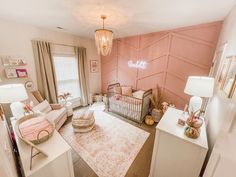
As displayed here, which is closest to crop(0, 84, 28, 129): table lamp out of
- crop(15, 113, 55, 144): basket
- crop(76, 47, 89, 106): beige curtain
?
crop(15, 113, 55, 144): basket

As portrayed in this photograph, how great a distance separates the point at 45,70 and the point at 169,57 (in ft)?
11.2

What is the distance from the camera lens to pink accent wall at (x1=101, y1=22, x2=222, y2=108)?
93.7 inches

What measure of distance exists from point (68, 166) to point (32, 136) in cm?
52

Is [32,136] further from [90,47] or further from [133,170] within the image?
[90,47]

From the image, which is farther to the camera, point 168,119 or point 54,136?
point 168,119

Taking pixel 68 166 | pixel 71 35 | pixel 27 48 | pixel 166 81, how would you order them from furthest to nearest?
pixel 71 35, pixel 166 81, pixel 27 48, pixel 68 166

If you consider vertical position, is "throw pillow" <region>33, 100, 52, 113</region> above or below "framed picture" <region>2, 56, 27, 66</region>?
below

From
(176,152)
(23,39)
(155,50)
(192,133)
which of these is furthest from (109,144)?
(23,39)

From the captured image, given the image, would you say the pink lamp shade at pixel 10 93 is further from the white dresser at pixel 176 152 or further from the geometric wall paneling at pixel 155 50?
the geometric wall paneling at pixel 155 50

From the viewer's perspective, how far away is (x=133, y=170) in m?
1.72

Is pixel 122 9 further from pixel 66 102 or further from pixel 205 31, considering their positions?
pixel 66 102

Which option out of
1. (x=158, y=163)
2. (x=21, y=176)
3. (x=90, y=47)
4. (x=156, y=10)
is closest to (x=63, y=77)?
(x=90, y=47)

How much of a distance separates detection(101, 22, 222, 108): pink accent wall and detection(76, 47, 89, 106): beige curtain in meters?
1.05

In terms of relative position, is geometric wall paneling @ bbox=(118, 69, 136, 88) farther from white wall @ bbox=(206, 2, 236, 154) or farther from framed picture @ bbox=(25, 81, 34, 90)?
framed picture @ bbox=(25, 81, 34, 90)
